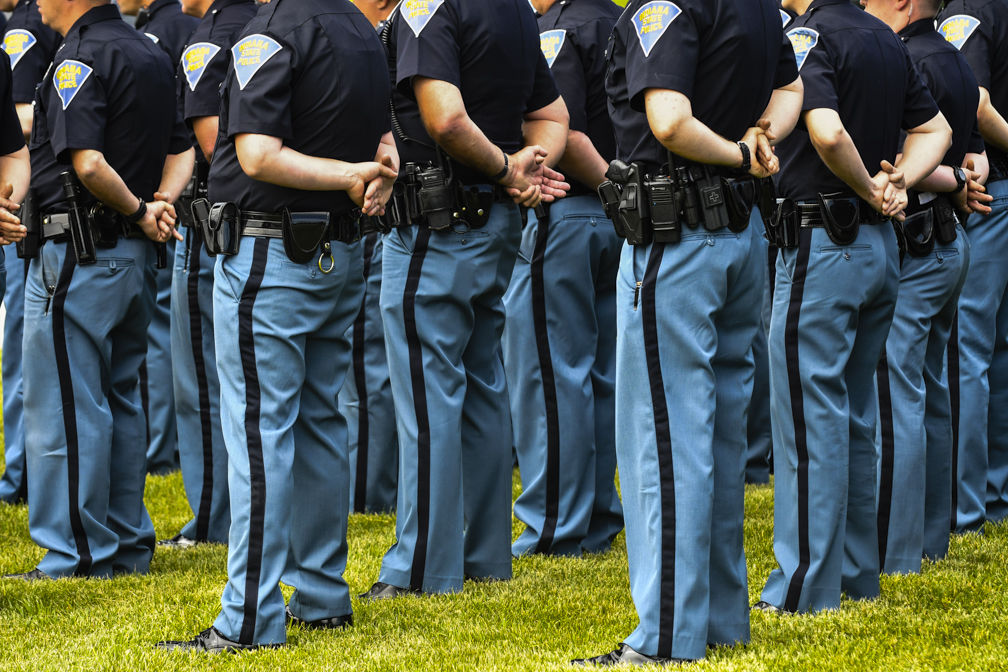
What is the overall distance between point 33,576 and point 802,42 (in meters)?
3.42

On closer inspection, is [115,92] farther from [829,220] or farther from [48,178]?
[829,220]

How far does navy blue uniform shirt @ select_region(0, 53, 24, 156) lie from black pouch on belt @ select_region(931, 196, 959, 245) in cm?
331

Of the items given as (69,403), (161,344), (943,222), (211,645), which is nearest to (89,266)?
(69,403)

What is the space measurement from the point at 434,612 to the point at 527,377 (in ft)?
4.30

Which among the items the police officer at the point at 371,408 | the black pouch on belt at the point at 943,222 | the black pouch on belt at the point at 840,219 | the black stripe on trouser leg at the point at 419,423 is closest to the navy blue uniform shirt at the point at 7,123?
the black stripe on trouser leg at the point at 419,423

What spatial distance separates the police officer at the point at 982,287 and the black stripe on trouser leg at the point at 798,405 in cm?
160

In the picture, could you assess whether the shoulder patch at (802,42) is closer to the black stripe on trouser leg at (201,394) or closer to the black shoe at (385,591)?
the black shoe at (385,591)

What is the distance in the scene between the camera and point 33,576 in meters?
5.20

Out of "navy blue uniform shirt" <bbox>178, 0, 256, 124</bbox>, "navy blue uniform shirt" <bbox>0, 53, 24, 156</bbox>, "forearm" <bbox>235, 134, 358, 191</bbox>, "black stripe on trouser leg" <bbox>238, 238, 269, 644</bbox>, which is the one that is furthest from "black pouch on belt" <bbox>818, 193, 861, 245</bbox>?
"navy blue uniform shirt" <bbox>0, 53, 24, 156</bbox>

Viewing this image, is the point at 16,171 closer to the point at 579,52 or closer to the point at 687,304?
the point at 579,52

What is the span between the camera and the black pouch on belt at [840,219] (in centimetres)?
440

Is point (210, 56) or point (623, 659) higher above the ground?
point (210, 56)

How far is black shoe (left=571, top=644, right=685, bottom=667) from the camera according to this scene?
3.77 m

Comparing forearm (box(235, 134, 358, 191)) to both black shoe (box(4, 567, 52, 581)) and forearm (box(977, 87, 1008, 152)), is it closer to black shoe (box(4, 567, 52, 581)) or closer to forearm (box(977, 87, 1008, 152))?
black shoe (box(4, 567, 52, 581))
